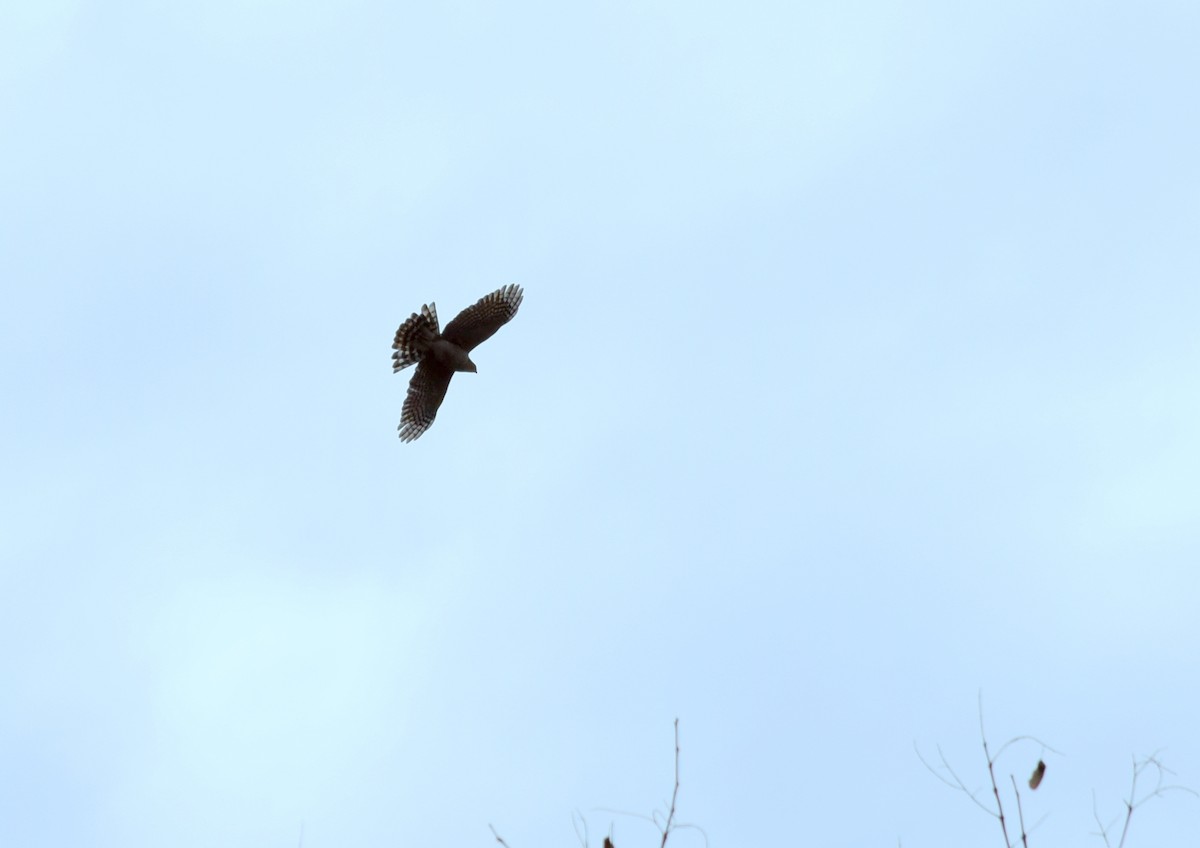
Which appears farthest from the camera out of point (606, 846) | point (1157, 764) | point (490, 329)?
point (490, 329)

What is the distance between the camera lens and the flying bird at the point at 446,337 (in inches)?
754

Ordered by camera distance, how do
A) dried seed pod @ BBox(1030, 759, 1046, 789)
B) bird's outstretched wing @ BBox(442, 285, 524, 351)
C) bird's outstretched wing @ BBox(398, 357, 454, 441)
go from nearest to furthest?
dried seed pod @ BBox(1030, 759, 1046, 789) → bird's outstretched wing @ BBox(442, 285, 524, 351) → bird's outstretched wing @ BBox(398, 357, 454, 441)

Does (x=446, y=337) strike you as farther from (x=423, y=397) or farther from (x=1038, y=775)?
(x=1038, y=775)

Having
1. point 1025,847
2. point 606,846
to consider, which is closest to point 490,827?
point 606,846

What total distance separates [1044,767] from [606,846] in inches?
62.3

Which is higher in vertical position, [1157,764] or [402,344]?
[402,344]

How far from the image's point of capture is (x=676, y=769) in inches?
181

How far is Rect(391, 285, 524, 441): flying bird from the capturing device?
19.2 m

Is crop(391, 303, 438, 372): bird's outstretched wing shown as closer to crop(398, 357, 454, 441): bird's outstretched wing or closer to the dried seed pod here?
crop(398, 357, 454, 441): bird's outstretched wing

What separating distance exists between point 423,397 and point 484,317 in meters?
1.67

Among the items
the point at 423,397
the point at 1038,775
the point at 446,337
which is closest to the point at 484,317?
the point at 446,337

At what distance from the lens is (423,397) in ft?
65.6

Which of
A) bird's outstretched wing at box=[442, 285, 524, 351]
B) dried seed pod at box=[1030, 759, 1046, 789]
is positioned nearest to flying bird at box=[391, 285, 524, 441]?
bird's outstretched wing at box=[442, 285, 524, 351]

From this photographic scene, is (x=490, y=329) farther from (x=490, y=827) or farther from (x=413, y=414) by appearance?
(x=490, y=827)
